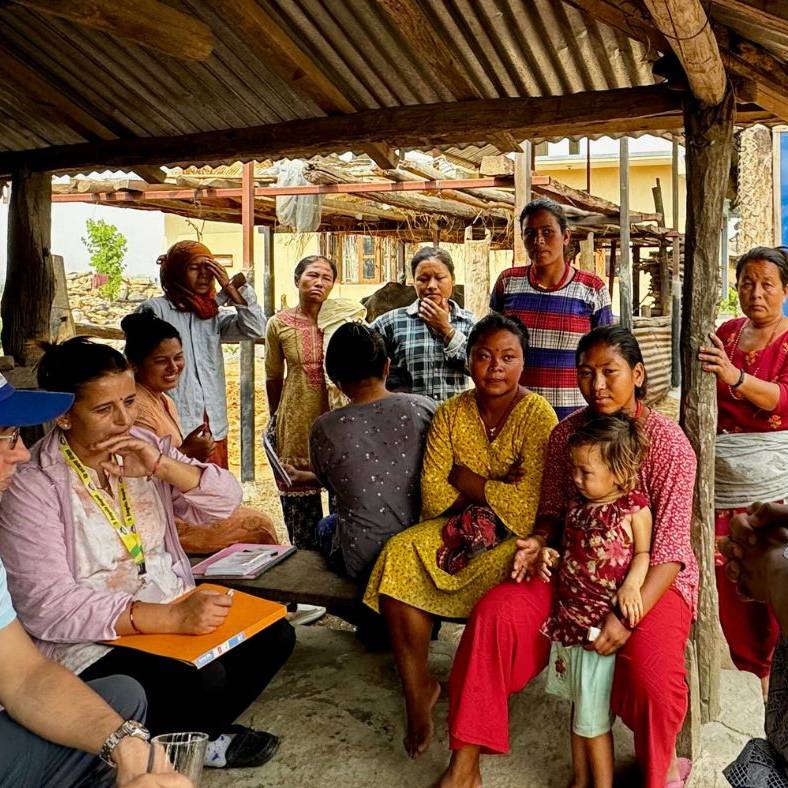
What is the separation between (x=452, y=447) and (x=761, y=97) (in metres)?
1.98

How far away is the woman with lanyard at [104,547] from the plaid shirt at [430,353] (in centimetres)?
169

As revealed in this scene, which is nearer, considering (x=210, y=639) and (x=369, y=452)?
(x=210, y=639)

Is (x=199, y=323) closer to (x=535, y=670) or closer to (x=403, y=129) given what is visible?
(x=403, y=129)

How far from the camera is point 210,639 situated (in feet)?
8.66

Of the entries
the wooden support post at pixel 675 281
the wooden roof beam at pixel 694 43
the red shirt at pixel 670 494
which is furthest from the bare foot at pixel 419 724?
the wooden support post at pixel 675 281

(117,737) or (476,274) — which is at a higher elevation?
(476,274)

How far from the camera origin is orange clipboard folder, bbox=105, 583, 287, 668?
100 inches

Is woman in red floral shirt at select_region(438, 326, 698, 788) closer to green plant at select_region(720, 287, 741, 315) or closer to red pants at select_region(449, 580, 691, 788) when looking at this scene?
red pants at select_region(449, 580, 691, 788)

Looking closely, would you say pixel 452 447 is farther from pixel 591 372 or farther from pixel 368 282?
pixel 368 282

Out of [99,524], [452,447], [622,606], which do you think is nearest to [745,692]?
[622,606]

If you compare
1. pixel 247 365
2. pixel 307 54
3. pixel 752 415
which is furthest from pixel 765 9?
pixel 247 365

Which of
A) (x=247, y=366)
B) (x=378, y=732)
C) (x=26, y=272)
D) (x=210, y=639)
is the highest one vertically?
(x=26, y=272)

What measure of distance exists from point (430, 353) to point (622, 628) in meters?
2.05

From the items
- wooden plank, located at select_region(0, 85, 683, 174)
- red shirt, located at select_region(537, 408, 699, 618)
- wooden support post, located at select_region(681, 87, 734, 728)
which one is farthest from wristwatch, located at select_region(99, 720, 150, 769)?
wooden plank, located at select_region(0, 85, 683, 174)
